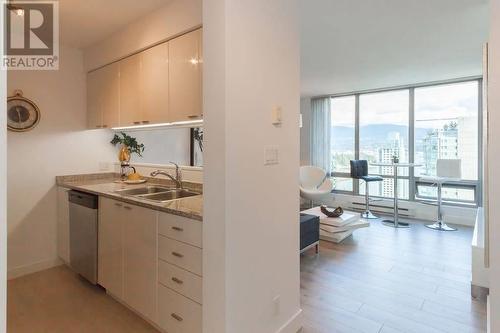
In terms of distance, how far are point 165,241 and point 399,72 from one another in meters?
4.48

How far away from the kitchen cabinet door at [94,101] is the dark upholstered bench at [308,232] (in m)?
2.67

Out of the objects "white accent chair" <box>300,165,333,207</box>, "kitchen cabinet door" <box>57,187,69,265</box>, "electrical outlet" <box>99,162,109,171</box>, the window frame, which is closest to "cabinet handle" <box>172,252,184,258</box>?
"kitchen cabinet door" <box>57,187,69,265</box>

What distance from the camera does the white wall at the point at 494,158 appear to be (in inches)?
51.7

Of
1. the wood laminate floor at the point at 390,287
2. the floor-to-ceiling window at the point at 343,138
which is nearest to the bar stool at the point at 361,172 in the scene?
the floor-to-ceiling window at the point at 343,138

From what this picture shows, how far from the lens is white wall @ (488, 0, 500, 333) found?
1.31 m

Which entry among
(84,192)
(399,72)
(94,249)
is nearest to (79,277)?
(94,249)

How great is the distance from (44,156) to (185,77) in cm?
204

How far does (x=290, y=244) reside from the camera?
199 centimetres

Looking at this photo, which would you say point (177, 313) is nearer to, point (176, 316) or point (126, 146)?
point (176, 316)

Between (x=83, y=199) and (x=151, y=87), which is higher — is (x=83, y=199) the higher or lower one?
the lower one

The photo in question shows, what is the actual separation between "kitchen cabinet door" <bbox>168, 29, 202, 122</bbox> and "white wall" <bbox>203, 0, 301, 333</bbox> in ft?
2.27

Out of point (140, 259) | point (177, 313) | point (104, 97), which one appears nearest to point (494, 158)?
point (177, 313)

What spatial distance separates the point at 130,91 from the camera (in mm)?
2895

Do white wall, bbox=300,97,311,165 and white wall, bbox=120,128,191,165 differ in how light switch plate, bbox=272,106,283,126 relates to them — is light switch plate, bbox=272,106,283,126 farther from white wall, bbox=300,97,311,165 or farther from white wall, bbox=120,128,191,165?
white wall, bbox=300,97,311,165
